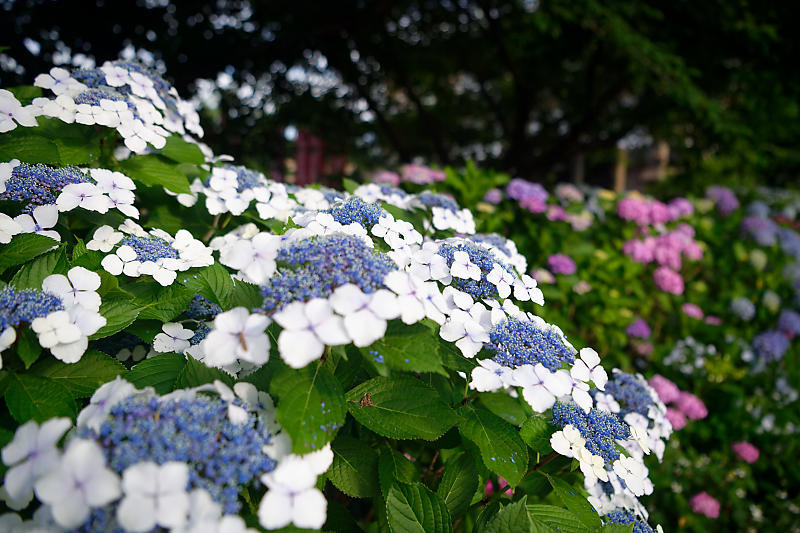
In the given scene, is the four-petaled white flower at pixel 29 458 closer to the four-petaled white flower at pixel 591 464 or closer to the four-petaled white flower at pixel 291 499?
the four-petaled white flower at pixel 291 499

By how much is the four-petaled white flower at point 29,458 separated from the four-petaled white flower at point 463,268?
2.56ft

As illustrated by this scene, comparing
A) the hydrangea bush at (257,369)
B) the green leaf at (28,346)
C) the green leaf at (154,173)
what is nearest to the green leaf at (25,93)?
the hydrangea bush at (257,369)

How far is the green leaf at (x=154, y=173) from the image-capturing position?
4.71 ft

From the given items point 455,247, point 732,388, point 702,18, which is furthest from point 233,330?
point 702,18

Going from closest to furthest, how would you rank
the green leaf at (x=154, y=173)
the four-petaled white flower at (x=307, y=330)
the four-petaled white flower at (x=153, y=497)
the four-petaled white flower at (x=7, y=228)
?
the four-petaled white flower at (x=153, y=497) → the four-petaled white flower at (x=307, y=330) → the four-petaled white flower at (x=7, y=228) → the green leaf at (x=154, y=173)

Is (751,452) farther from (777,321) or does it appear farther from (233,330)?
(233,330)

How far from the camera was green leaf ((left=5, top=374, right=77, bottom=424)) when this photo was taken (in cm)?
87

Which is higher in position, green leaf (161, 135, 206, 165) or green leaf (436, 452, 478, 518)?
green leaf (161, 135, 206, 165)

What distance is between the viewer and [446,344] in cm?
109

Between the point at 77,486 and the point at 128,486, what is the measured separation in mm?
74

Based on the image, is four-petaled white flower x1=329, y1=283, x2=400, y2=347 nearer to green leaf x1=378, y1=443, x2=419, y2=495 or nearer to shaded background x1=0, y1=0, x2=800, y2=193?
green leaf x1=378, y1=443, x2=419, y2=495

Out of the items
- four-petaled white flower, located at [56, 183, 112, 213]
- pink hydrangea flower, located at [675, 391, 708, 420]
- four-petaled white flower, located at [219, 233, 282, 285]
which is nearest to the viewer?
four-petaled white flower, located at [219, 233, 282, 285]

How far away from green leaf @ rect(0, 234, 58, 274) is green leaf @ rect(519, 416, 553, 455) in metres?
1.15

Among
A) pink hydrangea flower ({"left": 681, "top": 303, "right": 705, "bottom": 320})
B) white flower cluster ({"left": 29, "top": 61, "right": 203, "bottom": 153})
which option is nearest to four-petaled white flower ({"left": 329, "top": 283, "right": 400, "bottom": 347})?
white flower cluster ({"left": 29, "top": 61, "right": 203, "bottom": 153})
